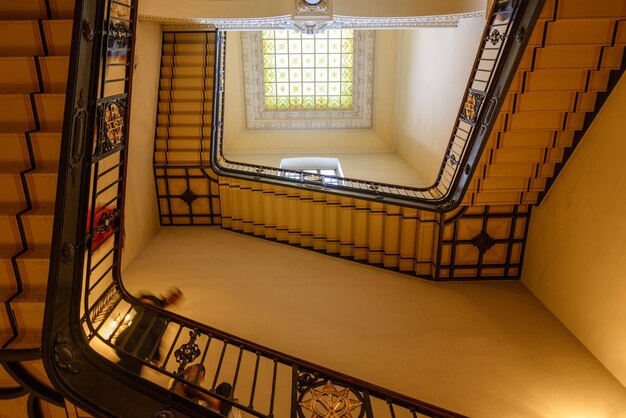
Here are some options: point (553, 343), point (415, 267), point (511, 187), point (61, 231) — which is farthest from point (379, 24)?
point (61, 231)

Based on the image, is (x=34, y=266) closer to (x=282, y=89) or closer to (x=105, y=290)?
(x=105, y=290)

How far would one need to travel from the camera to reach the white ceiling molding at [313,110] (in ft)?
32.5

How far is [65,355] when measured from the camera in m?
2.60

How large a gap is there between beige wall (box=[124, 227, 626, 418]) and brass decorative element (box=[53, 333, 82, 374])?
1.85 metres

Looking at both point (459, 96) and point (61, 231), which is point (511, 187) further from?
point (61, 231)

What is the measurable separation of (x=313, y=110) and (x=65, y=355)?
864cm

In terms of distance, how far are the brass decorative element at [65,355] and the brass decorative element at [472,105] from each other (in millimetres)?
4405

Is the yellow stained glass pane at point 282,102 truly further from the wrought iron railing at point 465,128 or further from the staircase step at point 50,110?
the staircase step at point 50,110

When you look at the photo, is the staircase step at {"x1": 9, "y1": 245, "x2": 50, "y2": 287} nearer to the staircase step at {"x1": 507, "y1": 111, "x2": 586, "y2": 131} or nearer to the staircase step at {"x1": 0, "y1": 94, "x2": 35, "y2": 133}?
the staircase step at {"x1": 0, "y1": 94, "x2": 35, "y2": 133}

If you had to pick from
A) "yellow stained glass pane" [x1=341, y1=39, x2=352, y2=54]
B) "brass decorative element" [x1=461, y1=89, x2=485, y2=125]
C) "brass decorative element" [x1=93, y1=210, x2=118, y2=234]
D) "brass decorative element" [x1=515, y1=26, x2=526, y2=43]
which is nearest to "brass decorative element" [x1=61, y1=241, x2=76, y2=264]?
"brass decorative element" [x1=93, y1=210, x2=118, y2=234]

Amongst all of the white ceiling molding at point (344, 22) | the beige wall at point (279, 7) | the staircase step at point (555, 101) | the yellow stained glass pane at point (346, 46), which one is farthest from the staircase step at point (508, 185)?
the yellow stained glass pane at point (346, 46)

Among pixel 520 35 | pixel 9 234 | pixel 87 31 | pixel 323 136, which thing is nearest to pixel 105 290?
pixel 9 234

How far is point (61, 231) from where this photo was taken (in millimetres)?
2590

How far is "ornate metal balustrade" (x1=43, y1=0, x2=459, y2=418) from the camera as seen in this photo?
2.58 meters
